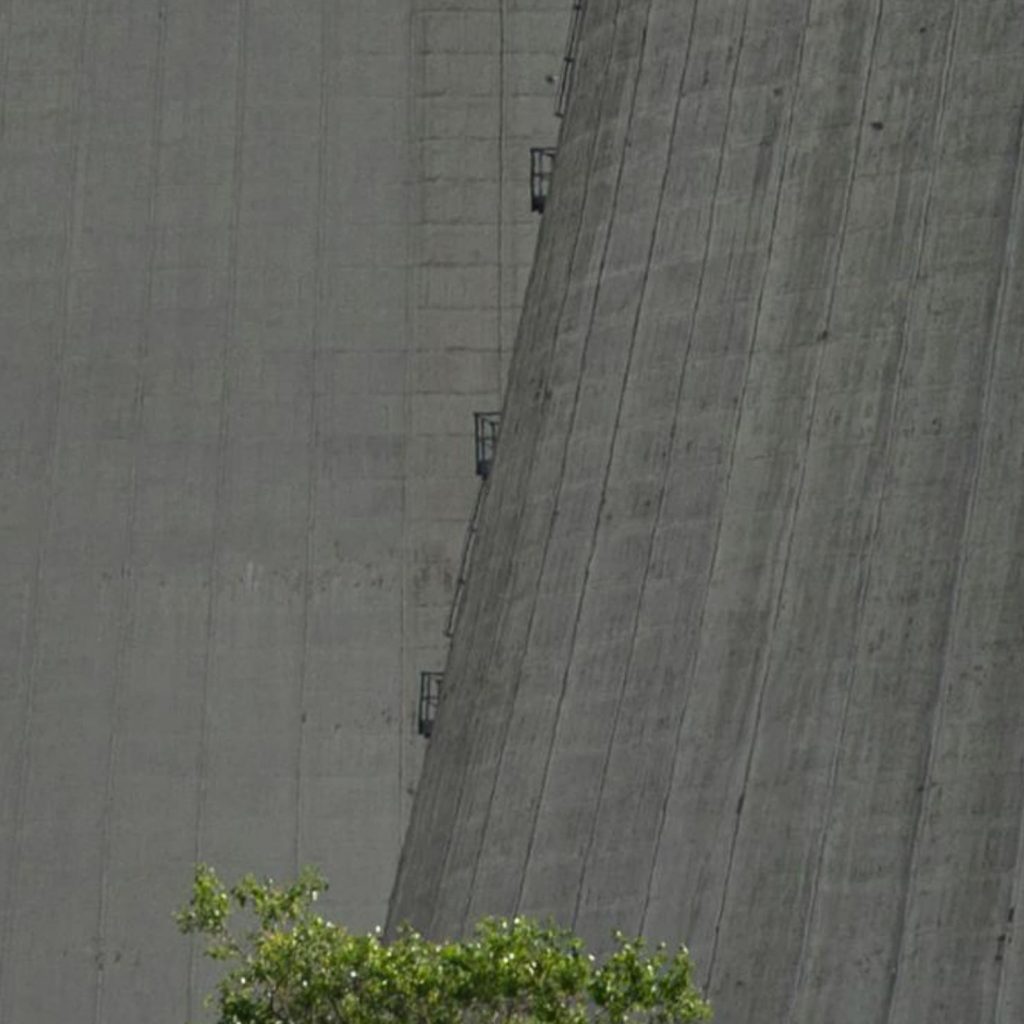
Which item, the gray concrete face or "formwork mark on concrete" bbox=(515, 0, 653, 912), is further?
the gray concrete face

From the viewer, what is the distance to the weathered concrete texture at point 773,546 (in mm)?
39438

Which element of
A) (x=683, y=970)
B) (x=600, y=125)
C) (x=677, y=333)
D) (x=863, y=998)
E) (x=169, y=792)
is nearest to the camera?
(x=683, y=970)

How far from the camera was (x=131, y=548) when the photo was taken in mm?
53219

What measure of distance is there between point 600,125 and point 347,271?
25.0ft

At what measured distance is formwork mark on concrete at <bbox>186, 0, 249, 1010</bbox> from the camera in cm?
5131

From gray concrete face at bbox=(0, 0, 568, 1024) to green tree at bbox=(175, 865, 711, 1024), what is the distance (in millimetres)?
18137

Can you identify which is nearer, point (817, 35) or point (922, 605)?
point (922, 605)

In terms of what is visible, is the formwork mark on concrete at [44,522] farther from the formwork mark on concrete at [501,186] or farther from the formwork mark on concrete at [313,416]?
the formwork mark on concrete at [501,186]

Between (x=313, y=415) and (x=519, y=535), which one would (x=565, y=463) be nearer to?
(x=519, y=535)

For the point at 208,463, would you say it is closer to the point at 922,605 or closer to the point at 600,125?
the point at 600,125

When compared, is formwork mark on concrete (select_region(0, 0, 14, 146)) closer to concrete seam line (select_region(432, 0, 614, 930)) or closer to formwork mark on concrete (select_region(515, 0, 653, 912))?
concrete seam line (select_region(432, 0, 614, 930))

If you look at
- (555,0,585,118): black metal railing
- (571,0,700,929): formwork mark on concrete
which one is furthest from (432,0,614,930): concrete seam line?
(555,0,585,118): black metal railing

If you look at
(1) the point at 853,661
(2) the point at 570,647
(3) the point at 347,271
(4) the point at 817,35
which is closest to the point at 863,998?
(1) the point at 853,661

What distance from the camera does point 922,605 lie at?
40531mm
